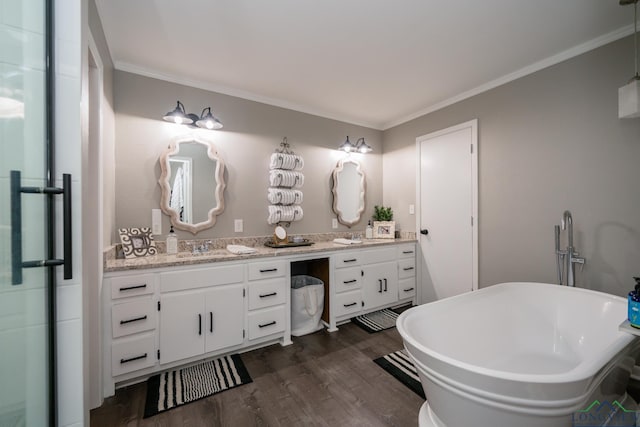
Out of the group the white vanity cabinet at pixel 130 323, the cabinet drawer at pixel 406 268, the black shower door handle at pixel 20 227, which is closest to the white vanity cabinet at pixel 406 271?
the cabinet drawer at pixel 406 268

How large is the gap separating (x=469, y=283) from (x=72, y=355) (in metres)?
3.11

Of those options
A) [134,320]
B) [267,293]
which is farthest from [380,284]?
[134,320]

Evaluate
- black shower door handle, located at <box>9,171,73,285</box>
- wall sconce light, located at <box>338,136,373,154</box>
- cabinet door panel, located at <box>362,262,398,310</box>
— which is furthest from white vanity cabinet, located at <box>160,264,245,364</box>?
wall sconce light, located at <box>338,136,373,154</box>

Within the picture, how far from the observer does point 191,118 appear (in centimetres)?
235

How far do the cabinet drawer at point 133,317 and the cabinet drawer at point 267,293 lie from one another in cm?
69

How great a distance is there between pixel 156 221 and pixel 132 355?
1.05 m

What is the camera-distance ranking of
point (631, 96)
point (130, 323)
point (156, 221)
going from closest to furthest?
point (631, 96) < point (130, 323) < point (156, 221)

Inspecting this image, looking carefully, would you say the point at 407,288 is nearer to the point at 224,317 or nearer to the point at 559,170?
the point at 559,170

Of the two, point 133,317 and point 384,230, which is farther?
point 384,230

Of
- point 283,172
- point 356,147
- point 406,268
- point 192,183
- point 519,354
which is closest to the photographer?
point 519,354

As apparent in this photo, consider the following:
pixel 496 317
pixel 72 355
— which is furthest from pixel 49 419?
pixel 496 317

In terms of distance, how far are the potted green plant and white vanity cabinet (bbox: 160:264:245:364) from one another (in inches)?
77.6

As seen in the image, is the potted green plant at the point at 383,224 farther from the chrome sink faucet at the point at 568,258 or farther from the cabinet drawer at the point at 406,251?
the chrome sink faucet at the point at 568,258

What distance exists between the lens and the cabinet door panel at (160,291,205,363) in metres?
1.87
